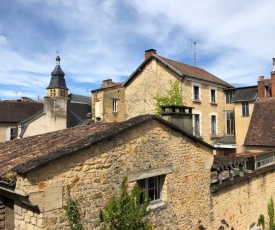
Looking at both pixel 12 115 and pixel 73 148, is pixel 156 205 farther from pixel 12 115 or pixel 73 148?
pixel 12 115

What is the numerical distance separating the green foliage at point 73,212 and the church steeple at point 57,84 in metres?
54.0

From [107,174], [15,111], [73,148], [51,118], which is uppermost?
[15,111]

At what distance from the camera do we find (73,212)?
505 cm

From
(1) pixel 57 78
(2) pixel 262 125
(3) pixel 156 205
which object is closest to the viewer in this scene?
(3) pixel 156 205

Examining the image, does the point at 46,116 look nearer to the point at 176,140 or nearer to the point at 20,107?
the point at 20,107

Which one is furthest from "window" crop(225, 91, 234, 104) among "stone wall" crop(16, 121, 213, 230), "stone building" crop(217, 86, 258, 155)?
"stone wall" crop(16, 121, 213, 230)

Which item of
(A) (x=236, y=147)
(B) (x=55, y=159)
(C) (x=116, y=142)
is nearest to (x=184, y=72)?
(A) (x=236, y=147)

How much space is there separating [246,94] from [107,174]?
1924cm

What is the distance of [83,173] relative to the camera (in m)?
5.30

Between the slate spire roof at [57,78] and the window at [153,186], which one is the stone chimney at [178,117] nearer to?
the window at [153,186]

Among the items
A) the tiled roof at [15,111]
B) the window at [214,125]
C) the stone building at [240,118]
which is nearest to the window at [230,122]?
the stone building at [240,118]

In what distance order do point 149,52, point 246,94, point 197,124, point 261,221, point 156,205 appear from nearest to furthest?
point 156,205 < point 261,221 < point 246,94 < point 197,124 < point 149,52

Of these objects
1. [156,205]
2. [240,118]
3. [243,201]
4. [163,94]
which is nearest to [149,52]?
[163,94]

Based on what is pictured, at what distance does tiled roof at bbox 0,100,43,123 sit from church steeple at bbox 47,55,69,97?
82.8ft
